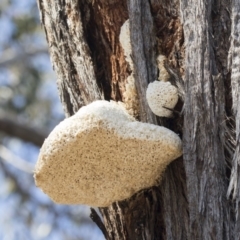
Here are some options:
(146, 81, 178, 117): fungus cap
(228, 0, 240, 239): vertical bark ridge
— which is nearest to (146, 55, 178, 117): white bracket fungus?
(146, 81, 178, 117): fungus cap

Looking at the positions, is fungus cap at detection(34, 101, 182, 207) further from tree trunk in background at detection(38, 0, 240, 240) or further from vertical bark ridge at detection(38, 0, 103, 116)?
vertical bark ridge at detection(38, 0, 103, 116)

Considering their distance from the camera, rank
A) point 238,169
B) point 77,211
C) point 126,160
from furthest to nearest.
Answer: point 77,211 < point 126,160 < point 238,169

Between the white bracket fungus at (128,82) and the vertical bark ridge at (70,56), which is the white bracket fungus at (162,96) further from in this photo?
the vertical bark ridge at (70,56)

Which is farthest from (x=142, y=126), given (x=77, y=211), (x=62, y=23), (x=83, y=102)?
(x=77, y=211)

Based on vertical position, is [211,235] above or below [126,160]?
below

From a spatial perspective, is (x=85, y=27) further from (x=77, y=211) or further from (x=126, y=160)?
(x=77, y=211)

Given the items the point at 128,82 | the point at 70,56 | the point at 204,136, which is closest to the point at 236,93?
the point at 204,136
